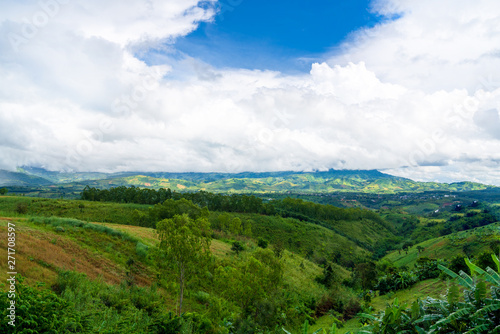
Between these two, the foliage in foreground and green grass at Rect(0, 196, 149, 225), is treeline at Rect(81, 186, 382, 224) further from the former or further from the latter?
the foliage in foreground

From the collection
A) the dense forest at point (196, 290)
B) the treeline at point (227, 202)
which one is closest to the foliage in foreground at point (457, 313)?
the dense forest at point (196, 290)

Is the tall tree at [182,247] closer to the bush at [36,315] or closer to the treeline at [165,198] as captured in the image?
the bush at [36,315]

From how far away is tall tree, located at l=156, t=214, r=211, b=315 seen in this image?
17094 mm

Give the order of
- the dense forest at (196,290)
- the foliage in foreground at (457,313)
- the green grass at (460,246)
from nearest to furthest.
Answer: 1. the foliage in foreground at (457,313)
2. the dense forest at (196,290)
3. the green grass at (460,246)

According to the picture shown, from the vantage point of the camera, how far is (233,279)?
19.3 m

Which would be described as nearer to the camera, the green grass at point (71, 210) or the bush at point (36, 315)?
the bush at point (36, 315)

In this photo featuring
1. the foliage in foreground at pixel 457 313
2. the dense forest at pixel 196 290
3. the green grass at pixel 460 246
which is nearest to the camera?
the foliage in foreground at pixel 457 313


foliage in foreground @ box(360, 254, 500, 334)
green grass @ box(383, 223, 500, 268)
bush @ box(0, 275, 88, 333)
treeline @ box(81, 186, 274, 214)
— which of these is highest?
foliage in foreground @ box(360, 254, 500, 334)

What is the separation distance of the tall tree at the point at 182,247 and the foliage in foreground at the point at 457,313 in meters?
13.6

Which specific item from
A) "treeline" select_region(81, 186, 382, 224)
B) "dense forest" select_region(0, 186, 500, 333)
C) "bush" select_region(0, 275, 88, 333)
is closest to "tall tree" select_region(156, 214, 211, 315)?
"dense forest" select_region(0, 186, 500, 333)

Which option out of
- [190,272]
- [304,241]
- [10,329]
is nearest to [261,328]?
[190,272]

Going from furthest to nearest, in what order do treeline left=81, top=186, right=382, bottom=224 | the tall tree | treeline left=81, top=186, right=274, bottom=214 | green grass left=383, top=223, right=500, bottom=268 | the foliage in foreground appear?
treeline left=81, top=186, right=382, bottom=224 → treeline left=81, top=186, right=274, bottom=214 → green grass left=383, top=223, right=500, bottom=268 → the tall tree → the foliage in foreground

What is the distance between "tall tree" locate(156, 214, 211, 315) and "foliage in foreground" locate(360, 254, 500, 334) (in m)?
13.6

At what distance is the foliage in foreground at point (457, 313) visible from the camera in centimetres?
477
